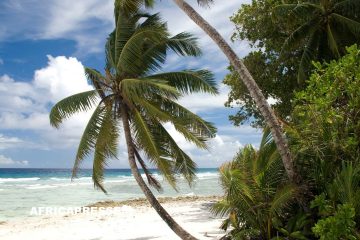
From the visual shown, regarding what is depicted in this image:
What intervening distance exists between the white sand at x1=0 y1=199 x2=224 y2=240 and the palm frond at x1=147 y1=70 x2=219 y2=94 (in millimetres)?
3981

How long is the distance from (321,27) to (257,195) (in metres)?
8.78

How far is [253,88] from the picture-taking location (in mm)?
8258

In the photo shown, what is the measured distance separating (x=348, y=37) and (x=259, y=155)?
7.92m

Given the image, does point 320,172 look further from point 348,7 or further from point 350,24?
point 348,7

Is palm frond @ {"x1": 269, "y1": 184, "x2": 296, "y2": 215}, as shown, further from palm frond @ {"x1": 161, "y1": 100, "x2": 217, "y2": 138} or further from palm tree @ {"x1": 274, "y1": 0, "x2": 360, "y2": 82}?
palm tree @ {"x1": 274, "y1": 0, "x2": 360, "y2": 82}

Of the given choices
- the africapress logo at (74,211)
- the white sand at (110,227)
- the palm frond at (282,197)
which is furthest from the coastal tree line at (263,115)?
the africapress logo at (74,211)

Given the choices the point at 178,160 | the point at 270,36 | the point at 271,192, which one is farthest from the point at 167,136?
the point at 270,36

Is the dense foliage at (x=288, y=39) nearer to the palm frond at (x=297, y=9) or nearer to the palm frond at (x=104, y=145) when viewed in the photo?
the palm frond at (x=297, y=9)

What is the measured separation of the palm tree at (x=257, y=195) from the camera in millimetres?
7828

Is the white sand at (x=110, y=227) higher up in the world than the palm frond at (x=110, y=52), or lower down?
lower down

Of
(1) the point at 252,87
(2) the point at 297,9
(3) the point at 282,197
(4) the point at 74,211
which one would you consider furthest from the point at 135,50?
(4) the point at 74,211

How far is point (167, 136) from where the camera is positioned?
1083 cm

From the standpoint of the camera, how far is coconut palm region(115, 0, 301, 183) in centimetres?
784

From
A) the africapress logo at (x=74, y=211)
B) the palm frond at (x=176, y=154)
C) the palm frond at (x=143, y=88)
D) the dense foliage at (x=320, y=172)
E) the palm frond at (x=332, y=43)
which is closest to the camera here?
the dense foliage at (x=320, y=172)
